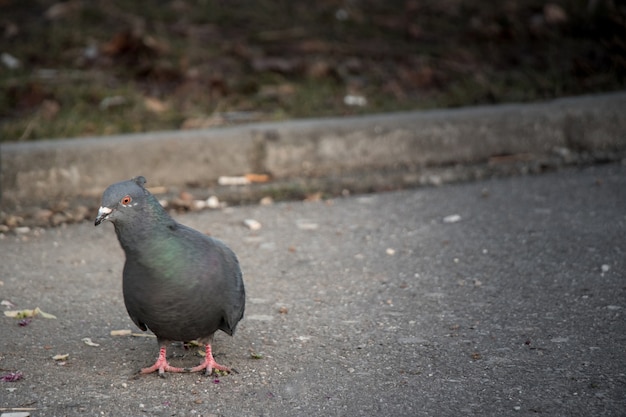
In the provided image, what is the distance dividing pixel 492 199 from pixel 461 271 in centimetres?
104

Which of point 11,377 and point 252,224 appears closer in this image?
point 11,377

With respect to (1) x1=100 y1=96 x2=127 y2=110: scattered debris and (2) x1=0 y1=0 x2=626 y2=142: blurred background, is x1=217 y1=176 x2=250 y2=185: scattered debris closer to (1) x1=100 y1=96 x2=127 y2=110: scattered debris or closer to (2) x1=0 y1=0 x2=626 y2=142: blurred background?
(2) x1=0 y1=0 x2=626 y2=142: blurred background

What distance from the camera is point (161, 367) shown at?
9.81 ft

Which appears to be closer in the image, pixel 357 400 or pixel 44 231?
pixel 357 400

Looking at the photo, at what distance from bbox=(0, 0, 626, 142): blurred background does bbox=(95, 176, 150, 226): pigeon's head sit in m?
2.52

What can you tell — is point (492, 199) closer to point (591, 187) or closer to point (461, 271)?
point (591, 187)

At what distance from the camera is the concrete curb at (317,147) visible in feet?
15.5

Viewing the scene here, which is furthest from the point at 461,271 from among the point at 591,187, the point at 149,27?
the point at 149,27

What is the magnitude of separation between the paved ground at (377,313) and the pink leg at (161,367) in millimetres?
43

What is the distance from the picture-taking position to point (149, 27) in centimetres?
717

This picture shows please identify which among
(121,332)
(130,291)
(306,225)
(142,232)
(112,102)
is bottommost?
(306,225)

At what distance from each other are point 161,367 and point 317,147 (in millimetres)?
2425

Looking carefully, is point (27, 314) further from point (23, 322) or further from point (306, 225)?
point (306, 225)

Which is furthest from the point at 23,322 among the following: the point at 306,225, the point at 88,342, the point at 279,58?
the point at 279,58
